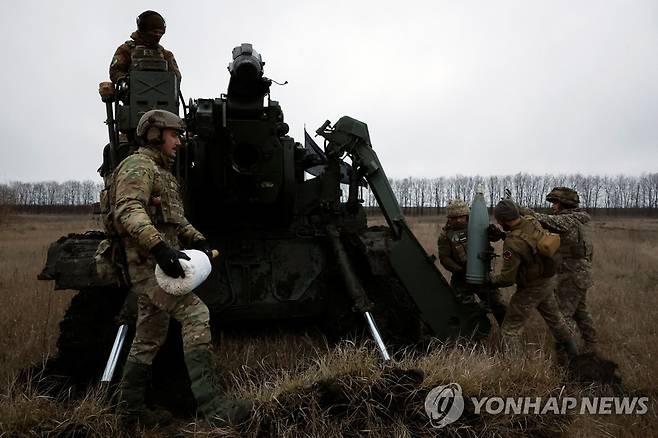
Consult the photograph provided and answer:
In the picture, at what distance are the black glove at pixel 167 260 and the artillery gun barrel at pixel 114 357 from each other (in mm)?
1169

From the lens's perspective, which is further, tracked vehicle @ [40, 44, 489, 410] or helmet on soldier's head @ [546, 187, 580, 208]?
helmet on soldier's head @ [546, 187, 580, 208]

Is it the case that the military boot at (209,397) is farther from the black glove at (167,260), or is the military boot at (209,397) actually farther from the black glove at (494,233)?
the black glove at (494,233)

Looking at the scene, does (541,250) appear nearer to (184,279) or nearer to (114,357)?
(184,279)

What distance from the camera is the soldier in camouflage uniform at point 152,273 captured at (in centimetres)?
339

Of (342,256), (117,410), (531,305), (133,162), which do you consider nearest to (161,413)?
(117,410)

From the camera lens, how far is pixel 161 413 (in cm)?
370

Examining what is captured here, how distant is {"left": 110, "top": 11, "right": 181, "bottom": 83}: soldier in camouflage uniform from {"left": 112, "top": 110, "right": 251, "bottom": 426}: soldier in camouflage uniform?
2058mm

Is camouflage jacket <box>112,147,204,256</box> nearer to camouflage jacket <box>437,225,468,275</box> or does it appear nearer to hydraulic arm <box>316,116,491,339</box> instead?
hydraulic arm <box>316,116,491,339</box>

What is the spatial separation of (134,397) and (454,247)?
4.00 metres

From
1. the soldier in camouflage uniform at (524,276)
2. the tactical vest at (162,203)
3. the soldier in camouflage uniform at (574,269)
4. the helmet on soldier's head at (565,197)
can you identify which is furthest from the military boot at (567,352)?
the tactical vest at (162,203)

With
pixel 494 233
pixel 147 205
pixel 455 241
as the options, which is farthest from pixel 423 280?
pixel 147 205

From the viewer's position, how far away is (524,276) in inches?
197

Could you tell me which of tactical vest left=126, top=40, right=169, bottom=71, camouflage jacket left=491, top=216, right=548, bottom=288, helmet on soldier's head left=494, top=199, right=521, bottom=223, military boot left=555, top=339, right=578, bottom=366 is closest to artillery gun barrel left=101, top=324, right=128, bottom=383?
tactical vest left=126, top=40, right=169, bottom=71

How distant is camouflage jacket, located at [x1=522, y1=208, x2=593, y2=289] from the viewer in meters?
5.98
